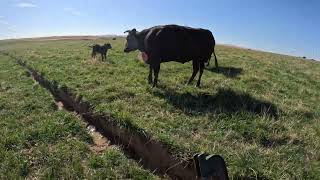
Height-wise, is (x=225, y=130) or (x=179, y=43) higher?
(x=179, y=43)

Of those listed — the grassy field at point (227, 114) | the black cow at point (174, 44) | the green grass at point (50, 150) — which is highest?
the black cow at point (174, 44)

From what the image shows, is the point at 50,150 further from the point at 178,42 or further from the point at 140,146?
the point at 178,42

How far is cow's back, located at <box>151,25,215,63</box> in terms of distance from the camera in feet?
53.9

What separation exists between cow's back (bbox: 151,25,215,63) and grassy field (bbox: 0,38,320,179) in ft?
4.19

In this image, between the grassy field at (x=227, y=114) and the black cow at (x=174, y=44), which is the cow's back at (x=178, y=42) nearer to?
the black cow at (x=174, y=44)

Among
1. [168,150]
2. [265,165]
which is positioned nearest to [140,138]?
[168,150]

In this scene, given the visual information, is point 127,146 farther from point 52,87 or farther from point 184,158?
point 52,87

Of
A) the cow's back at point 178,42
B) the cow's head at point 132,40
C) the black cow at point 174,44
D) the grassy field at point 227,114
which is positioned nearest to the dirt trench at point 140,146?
the grassy field at point 227,114

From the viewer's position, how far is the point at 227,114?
39.7 feet

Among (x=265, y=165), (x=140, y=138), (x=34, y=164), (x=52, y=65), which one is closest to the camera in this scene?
(x=265, y=165)

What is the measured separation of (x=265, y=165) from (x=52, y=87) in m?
12.0

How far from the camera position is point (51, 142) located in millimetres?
10609

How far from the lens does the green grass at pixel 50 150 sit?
28.7 ft

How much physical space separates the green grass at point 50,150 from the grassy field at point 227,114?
3.82 ft
